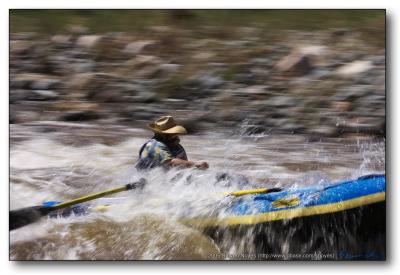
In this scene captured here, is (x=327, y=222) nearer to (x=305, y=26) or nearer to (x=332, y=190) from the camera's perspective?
(x=332, y=190)

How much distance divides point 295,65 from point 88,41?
1.03 metres

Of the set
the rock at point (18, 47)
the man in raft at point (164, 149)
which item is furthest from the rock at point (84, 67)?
the man in raft at point (164, 149)

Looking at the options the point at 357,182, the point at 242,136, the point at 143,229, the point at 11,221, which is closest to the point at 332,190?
the point at 357,182

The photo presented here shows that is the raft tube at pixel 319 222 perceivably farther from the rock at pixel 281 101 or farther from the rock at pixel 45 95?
the rock at pixel 45 95

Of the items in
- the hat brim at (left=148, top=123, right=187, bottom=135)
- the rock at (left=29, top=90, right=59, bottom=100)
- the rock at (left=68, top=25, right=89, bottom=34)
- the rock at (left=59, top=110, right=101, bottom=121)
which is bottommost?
the hat brim at (left=148, top=123, right=187, bottom=135)

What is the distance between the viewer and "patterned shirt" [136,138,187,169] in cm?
591

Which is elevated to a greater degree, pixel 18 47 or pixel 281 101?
pixel 18 47

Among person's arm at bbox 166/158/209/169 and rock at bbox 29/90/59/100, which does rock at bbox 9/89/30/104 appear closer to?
rock at bbox 29/90/59/100

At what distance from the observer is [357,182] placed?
19.2 feet

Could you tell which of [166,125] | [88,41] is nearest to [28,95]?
[88,41]

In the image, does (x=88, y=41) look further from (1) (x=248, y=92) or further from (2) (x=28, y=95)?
(1) (x=248, y=92)

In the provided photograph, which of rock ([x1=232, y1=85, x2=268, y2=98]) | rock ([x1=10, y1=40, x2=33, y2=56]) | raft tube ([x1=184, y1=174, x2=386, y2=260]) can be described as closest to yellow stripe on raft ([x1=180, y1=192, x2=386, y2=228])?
raft tube ([x1=184, y1=174, x2=386, y2=260])

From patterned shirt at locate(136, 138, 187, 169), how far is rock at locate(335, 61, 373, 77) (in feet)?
2.86

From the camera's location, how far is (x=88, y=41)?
5.94 metres
